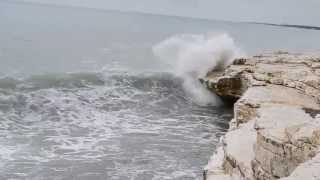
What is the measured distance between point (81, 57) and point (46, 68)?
20.2 feet

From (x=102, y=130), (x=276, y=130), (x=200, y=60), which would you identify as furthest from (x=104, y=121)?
(x=200, y=60)

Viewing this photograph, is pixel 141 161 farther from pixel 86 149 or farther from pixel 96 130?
pixel 96 130

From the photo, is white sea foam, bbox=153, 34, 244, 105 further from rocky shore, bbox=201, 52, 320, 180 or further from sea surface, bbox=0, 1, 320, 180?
rocky shore, bbox=201, 52, 320, 180

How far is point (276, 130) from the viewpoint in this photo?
5.32m

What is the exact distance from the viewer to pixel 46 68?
23.3 metres

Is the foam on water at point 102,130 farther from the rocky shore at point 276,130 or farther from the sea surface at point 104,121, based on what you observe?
the rocky shore at point 276,130

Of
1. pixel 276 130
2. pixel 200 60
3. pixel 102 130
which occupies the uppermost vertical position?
pixel 200 60

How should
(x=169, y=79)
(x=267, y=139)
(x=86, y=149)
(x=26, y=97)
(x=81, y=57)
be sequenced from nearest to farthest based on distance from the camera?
(x=267, y=139) < (x=86, y=149) < (x=26, y=97) < (x=169, y=79) < (x=81, y=57)

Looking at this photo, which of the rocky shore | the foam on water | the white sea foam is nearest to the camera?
the rocky shore

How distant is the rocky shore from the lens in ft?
15.8

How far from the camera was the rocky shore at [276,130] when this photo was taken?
4.83m

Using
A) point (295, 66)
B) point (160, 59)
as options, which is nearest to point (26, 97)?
point (295, 66)

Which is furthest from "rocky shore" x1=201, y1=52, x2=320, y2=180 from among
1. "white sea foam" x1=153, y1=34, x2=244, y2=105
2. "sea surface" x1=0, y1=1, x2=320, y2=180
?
"white sea foam" x1=153, y1=34, x2=244, y2=105

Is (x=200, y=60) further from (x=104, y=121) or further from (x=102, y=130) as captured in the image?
(x=102, y=130)
